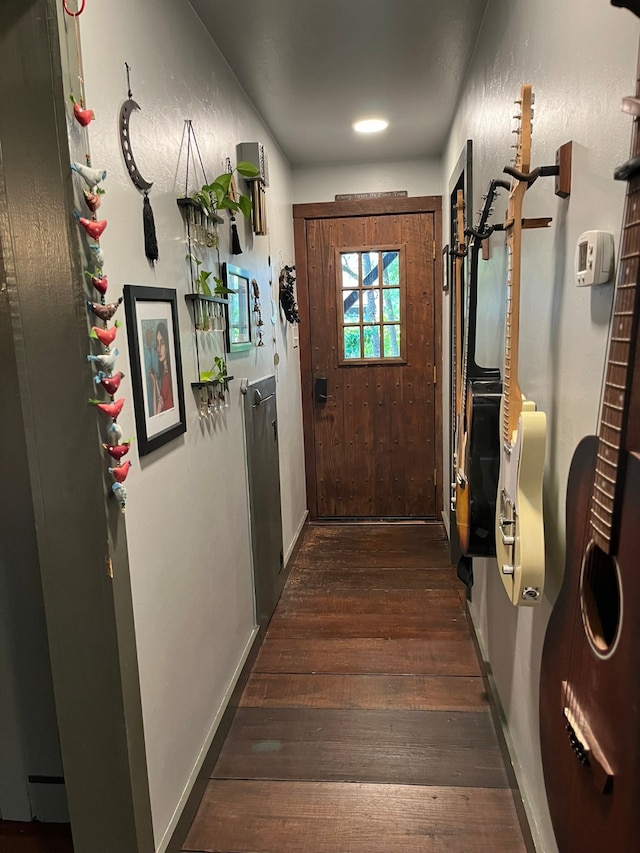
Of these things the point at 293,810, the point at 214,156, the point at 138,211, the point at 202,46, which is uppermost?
the point at 202,46

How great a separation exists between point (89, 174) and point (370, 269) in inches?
116

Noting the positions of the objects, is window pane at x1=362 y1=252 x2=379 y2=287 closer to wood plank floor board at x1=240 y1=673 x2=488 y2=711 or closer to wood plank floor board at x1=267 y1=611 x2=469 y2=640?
wood plank floor board at x1=267 y1=611 x2=469 y2=640

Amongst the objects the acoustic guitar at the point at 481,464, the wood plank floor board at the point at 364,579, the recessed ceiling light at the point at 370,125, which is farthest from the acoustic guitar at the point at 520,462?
the recessed ceiling light at the point at 370,125

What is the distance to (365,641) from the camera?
8.55 feet

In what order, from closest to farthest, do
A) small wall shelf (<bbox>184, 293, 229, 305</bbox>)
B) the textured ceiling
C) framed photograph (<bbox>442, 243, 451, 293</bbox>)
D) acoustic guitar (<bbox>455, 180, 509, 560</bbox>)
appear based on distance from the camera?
acoustic guitar (<bbox>455, 180, 509, 560</bbox>) → small wall shelf (<bbox>184, 293, 229, 305</bbox>) → the textured ceiling → framed photograph (<bbox>442, 243, 451, 293</bbox>)

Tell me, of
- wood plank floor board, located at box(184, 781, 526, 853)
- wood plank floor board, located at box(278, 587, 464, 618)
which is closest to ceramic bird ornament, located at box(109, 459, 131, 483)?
wood plank floor board, located at box(184, 781, 526, 853)

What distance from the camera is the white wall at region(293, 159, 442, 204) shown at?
3.78 metres

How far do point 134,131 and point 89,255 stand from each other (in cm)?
44

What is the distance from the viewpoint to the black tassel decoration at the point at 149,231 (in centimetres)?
144

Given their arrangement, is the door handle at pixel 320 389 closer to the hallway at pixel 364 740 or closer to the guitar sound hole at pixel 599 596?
the hallway at pixel 364 740

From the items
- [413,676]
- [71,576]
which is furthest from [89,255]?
[413,676]

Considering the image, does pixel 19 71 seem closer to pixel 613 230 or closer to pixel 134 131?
pixel 134 131

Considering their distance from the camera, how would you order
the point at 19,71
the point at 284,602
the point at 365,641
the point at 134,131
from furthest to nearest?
the point at 284,602 < the point at 365,641 < the point at 134,131 < the point at 19,71

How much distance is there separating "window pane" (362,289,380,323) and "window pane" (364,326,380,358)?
→ 0.06m
